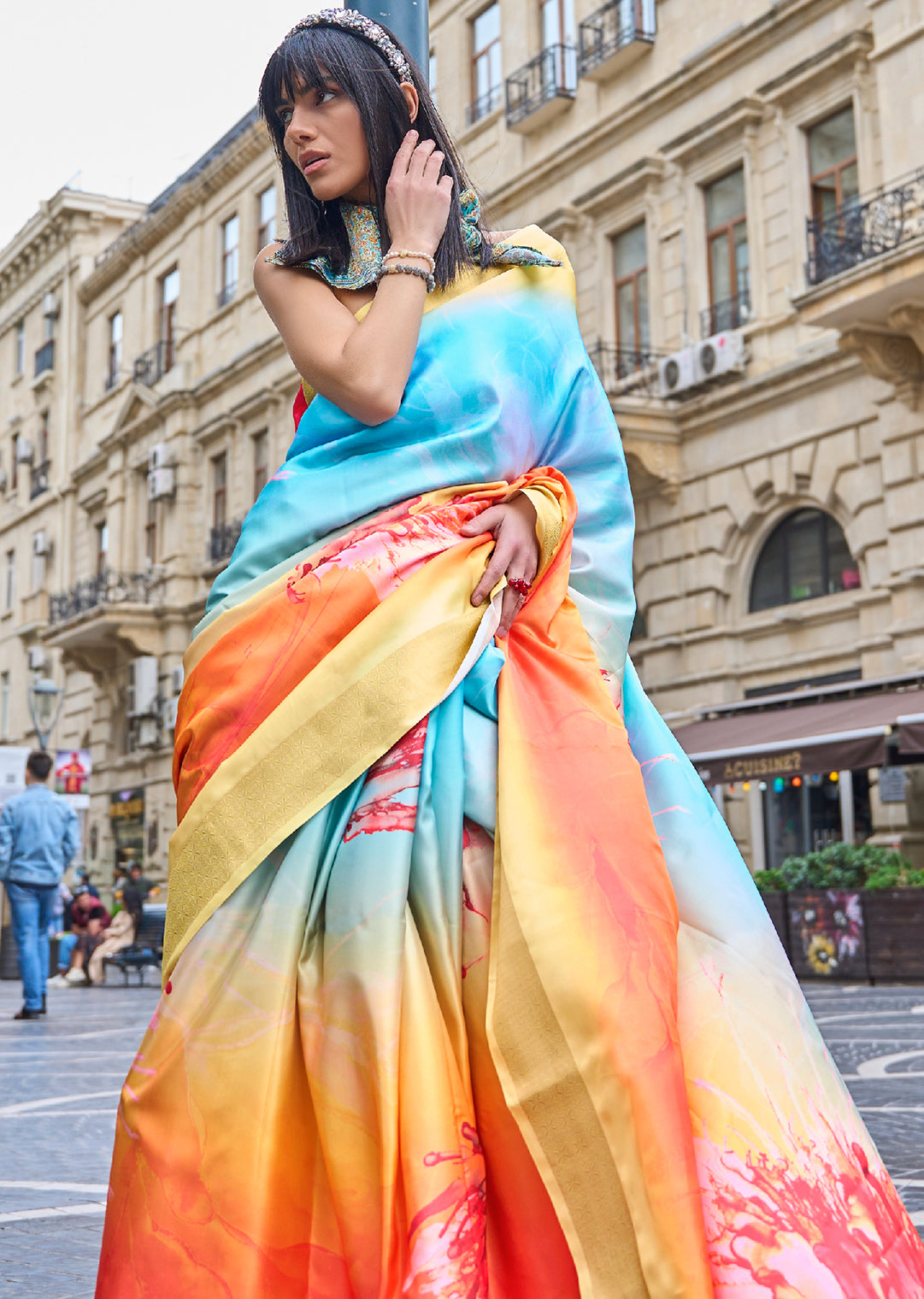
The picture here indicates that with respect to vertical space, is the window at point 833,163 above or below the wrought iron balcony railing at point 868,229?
above

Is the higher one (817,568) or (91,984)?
(817,568)

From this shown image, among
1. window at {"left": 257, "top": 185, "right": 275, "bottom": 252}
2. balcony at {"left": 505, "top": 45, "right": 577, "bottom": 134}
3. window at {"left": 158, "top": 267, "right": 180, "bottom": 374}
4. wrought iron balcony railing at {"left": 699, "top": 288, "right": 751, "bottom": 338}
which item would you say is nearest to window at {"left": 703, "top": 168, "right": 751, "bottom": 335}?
wrought iron balcony railing at {"left": 699, "top": 288, "right": 751, "bottom": 338}

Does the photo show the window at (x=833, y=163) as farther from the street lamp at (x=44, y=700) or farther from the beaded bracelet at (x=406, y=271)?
the beaded bracelet at (x=406, y=271)

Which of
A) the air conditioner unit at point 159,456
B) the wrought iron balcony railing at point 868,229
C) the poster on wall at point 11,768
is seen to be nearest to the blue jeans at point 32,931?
the poster on wall at point 11,768

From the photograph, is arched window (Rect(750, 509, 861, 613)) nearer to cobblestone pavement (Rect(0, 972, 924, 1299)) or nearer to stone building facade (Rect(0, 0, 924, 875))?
stone building facade (Rect(0, 0, 924, 875))

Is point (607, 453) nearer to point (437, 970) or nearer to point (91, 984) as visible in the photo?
point (437, 970)

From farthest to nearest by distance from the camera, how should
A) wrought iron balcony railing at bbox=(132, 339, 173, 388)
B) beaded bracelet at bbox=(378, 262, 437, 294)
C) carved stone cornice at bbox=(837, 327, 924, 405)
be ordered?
wrought iron balcony railing at bbox=(132, 339, 173, 388), carved stone cornice at bbox=(837, 327, 924, 405), beaded bracelet at bbox=(378, 262, 437, 294)

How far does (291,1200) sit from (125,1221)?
181mm

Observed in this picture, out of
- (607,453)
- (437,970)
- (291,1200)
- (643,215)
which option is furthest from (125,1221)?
(643,215)

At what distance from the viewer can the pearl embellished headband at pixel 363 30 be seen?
2016 millimetres

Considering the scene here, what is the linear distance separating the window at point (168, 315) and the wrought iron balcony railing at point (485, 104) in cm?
1123

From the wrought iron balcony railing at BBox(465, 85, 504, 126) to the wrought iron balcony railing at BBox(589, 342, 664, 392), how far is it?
4685 millimetres

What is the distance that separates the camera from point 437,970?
5.25ft

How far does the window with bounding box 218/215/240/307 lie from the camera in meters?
30.1
